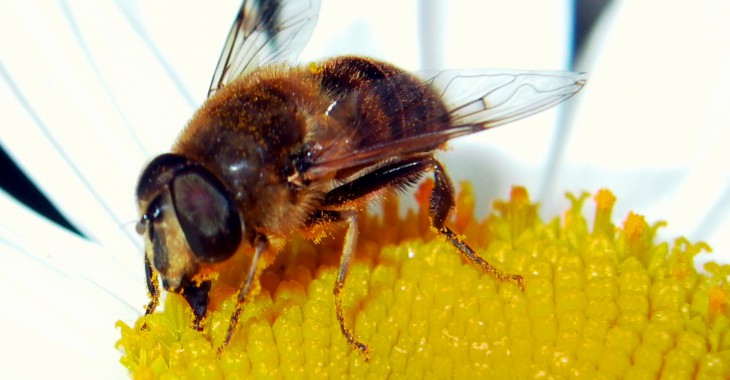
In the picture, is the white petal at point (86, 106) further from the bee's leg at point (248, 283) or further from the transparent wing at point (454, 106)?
the transparent wing at point (454, 106)

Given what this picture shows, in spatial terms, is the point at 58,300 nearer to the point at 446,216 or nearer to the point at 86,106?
the point at 86,106

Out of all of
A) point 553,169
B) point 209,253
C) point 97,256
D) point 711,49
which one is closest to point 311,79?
point 209,253

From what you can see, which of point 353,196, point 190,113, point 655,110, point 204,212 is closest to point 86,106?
point 190,113

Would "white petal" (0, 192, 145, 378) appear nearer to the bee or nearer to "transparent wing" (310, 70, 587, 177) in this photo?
the bee

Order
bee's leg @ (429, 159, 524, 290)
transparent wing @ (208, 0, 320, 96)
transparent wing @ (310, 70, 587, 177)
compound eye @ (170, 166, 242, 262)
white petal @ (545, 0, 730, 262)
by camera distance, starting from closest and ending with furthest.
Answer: compound eye @ (170, 166, 242, 262), transparent wing @ (310, 70, 587, 177), bee's leg @ (429, 159, 524, 290), transparent wing @ (208, 0, 320, 96), white petal @ (545, 0, 730, 262)

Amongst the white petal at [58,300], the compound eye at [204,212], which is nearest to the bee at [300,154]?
the compound eye at [204,212]

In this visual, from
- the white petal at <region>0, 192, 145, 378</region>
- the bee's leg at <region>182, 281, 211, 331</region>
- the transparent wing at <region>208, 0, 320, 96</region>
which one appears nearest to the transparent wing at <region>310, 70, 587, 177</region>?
the bee's leg at <region>182, 281, 211, 331</region>

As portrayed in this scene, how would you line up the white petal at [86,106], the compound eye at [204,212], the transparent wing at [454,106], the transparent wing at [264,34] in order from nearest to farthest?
the compound eye at [204,212] < the transparent wing at [454,106] < the transparent wing at [264,34] < the white petal at [86,106]
